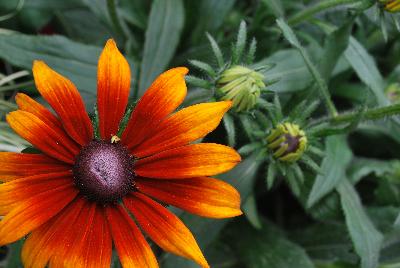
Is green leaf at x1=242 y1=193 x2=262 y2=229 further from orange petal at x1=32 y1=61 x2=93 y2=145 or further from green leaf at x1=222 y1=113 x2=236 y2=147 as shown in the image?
orange petal at x1=32 y1=61 x2=93 y2=145

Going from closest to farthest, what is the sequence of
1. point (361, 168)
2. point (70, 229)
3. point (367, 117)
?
1. point (70, 229)
2. point (367, 117)
3. point (361, 168)

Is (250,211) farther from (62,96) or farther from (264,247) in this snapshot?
(62,96)

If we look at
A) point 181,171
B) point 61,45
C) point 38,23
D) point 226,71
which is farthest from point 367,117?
point 38,23

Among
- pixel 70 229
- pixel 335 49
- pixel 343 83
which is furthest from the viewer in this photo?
pixel 343 83

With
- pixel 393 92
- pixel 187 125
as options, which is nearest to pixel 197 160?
pixel 187 125

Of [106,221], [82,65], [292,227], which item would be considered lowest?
[292,227]

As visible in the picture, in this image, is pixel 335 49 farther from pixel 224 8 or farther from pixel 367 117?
pixel 224 8

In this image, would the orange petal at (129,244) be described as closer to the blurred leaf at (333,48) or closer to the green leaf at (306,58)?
the green leaf at (306,58)
